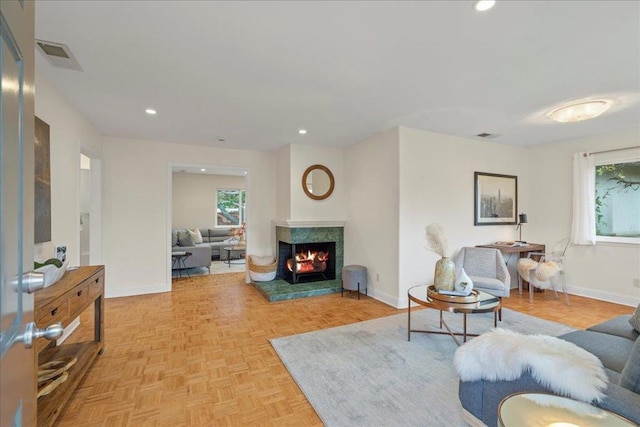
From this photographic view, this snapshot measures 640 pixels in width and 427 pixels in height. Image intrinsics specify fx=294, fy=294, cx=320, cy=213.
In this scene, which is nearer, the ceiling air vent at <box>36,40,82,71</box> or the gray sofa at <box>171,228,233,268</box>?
the ceiling air vent at <box>36,40,82,71</box>

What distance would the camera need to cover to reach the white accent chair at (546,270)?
3.93m

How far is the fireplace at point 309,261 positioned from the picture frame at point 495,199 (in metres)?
2.34

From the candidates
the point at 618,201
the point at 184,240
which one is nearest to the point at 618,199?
the point at 618,201

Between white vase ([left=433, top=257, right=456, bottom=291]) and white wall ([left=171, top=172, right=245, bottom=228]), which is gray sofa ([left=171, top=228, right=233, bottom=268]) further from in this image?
white vase ([left=433, top=257, right=456, bottom=291])

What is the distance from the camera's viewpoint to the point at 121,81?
2508mm

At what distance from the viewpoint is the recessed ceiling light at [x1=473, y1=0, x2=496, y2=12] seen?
1559mm

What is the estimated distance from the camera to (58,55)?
2.09 m

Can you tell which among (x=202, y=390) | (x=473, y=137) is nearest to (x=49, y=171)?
(x=202, y=390)

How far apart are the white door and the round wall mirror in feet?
13.3

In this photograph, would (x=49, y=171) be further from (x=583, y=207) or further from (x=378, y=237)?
(x=583, y=207)

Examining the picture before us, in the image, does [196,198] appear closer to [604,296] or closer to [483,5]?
[483,5]

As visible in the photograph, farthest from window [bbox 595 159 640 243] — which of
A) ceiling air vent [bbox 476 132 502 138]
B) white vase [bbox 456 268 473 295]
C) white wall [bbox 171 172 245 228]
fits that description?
white wall [bbox 171 172 245 228]

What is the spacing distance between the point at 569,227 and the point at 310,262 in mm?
4045

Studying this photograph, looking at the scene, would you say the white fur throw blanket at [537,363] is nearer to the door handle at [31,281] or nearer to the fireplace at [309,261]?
the door handle at [31,281]
